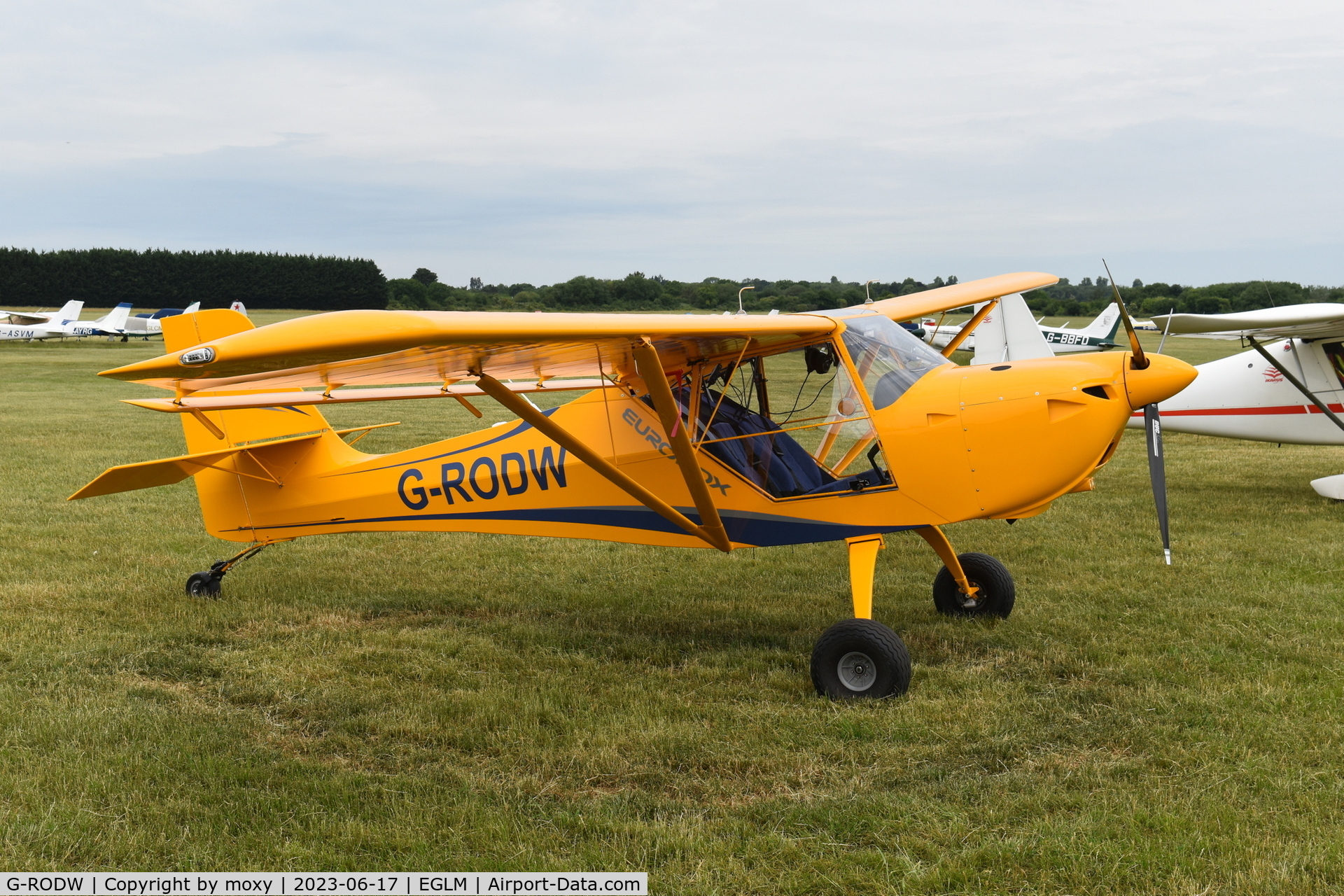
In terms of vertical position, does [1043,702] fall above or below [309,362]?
below

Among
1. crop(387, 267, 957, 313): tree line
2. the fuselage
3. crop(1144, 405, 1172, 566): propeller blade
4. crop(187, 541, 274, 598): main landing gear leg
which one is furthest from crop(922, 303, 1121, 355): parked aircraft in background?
crop(187, 541, 274, 598): main landing gear leg

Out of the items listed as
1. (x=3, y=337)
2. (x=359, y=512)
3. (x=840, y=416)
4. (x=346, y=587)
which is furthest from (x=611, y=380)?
(x=3, y=337)

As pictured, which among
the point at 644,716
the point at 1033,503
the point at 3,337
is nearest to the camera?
the point at 644,716

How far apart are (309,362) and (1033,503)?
3.73 m

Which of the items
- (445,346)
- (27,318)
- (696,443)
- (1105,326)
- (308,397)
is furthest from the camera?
(27,318)

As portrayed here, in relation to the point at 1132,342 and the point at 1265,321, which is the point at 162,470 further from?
the point at 1265,321

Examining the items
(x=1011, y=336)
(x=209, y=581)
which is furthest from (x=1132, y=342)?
(x=1011, y=336)

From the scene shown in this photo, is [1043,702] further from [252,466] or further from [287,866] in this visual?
[252,466]

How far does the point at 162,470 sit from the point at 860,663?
14.5 ft

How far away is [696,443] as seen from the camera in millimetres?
5816

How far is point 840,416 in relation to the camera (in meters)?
5.68

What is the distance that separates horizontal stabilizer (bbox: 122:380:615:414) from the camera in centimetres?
563

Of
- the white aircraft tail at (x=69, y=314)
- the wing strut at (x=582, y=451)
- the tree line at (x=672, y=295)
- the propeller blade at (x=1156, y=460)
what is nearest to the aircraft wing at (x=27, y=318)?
the white aircraft tail at (x=69, y=314)

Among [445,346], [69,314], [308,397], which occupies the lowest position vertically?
[308,397]
